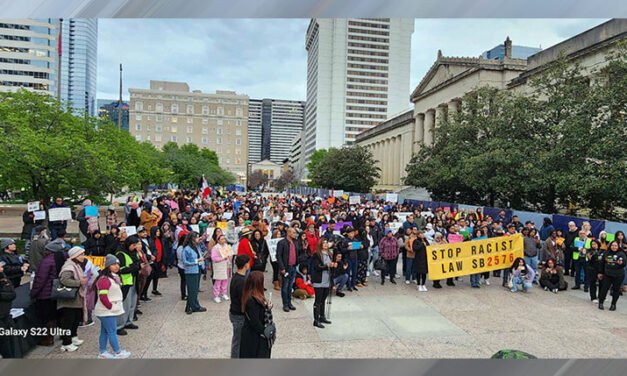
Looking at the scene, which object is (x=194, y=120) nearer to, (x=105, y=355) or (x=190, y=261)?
(x=190, y=261)

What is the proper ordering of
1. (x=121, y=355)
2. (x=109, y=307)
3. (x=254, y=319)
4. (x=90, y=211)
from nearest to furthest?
(x=254, y=319), (x=109, y=307), (x=121, y=355), (x=90, y=211)

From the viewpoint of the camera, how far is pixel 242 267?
548cm

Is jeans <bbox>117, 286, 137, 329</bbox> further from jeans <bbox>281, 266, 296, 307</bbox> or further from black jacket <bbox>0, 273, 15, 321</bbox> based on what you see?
jeans <bbox>281, 266, 296, 307</bbox>

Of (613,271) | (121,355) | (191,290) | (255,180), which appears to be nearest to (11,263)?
(121,355)

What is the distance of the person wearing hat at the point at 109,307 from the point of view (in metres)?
6.02

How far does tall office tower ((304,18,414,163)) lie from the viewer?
461 feet

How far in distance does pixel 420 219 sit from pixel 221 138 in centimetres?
10800

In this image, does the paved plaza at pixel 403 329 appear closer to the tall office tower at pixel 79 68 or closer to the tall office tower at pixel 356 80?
the tall office tower at pixel 356 80

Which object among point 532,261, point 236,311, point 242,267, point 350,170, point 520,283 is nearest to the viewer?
point 236,311

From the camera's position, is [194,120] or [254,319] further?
[194,120]

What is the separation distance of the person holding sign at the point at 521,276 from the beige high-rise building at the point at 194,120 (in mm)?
109254

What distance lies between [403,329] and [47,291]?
19.8 feet

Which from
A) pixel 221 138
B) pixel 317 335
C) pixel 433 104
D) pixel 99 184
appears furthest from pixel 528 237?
pixel 221 138

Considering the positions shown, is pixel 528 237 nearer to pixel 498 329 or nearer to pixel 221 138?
pixel 498 329
